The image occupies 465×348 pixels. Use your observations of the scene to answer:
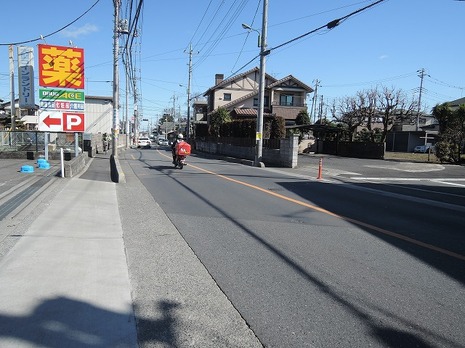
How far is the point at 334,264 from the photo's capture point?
16.6ft

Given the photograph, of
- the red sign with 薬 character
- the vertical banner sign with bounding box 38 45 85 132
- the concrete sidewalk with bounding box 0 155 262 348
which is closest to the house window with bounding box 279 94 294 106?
the vertical banner sign with bounding box 38 45 85 132

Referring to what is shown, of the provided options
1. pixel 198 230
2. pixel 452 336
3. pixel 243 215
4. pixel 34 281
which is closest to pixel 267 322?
pixel 452 336

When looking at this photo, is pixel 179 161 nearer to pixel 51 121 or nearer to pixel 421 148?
pixel 51 121

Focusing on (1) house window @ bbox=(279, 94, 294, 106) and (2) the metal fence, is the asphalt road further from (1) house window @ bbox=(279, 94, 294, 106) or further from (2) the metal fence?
(1) house window @ bbox=(279, 94, 294, 106)

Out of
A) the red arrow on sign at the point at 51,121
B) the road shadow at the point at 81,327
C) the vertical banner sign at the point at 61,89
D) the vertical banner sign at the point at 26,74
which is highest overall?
the vertical banner sign at the point at 26,74

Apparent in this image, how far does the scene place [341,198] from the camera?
35.8 ft

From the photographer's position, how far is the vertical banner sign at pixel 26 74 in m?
29.7

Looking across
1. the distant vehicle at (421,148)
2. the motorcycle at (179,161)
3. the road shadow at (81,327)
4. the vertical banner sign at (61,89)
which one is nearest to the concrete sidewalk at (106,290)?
the road shadow at (81,327)

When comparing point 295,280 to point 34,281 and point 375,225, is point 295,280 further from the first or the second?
point 375,225

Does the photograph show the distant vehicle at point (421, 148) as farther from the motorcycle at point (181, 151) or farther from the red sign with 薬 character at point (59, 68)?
the red sign with 薬 character at point (59, 68)

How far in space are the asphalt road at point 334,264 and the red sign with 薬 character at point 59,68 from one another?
258 inches

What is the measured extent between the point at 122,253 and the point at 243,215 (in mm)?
3234

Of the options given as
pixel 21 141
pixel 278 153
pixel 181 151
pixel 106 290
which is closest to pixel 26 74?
pixel 21 141

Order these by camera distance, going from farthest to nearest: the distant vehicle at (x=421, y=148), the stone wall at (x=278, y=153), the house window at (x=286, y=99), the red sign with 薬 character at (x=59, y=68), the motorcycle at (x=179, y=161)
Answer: the house window at (x=286, y=99), the distant vehicle at (x=421, y=148), the stone wall at (x=278, y=153), the motorcycle at (x=179, y=161), the red sign with 薬 character at (x=59, y=68)
